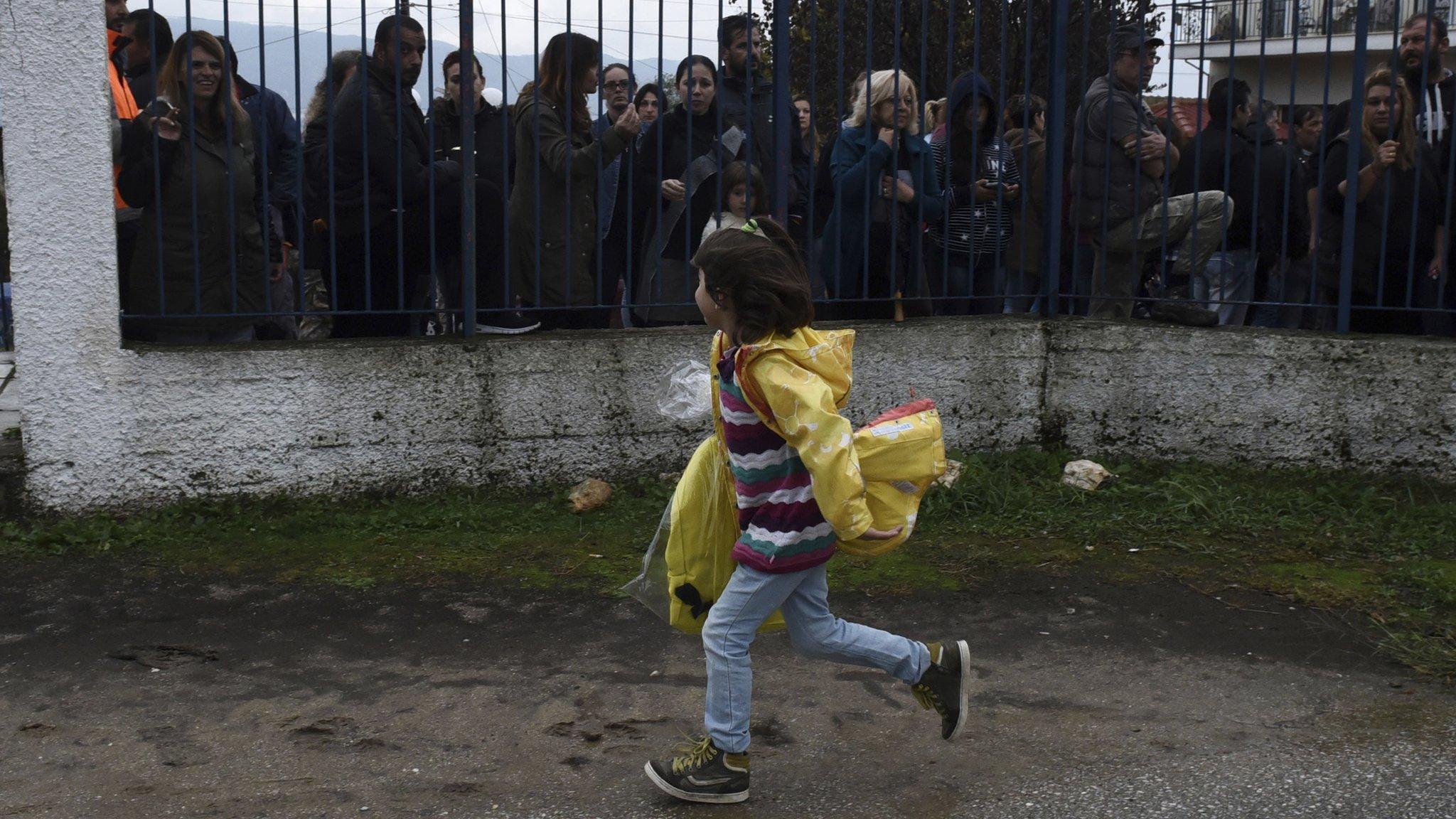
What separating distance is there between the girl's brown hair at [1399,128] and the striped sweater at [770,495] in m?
4.14

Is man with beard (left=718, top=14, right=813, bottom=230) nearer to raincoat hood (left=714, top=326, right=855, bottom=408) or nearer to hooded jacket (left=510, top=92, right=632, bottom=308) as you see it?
hooded jacket (left=510, top=92, right=632, bottom=308)

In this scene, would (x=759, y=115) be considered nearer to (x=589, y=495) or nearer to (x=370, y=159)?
(x=370, y=159)

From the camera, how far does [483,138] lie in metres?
6.57

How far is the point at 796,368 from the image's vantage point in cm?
351

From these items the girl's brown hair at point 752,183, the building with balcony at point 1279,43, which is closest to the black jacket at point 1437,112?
the building with balcony at point 1279,43

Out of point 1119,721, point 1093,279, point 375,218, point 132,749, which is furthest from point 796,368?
point 1093,279

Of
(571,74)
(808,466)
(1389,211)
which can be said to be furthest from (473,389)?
(1389,211)

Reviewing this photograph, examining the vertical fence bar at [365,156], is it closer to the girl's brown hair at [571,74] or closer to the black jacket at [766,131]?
the girl's brown hair at [571,74]

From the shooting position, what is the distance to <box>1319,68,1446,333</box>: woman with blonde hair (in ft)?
21.4

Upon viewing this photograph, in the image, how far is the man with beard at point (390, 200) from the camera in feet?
20.4

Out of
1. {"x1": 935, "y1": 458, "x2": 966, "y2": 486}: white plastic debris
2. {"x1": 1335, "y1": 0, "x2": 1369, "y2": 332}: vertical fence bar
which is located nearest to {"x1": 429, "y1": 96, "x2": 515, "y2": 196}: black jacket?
{"x1": 935, "y1": 458, "x2": 966, "y2": 486}: white plastic debris

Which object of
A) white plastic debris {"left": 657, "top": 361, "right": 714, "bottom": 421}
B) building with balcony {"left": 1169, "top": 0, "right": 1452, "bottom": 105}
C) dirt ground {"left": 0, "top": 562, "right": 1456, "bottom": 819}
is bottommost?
dirt ground {"left": 0, "top": 562, "right": 1456, "bottom": 819}

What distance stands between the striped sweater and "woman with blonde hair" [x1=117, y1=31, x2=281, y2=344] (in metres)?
3.14

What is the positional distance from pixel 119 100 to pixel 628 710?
133 inches
